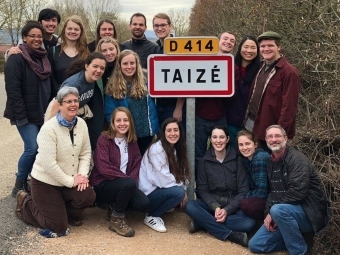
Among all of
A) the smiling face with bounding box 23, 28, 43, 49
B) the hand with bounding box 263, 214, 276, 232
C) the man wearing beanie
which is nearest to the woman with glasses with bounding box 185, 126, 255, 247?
the hand with bounding box 263, 214, 276, 232

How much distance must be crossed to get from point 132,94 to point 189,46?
0.85 m

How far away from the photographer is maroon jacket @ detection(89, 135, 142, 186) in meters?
4.77

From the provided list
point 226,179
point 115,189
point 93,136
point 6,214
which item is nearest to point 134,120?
point 93,136

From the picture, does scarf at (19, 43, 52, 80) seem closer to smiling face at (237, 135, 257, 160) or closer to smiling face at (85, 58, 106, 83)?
smiling face at (85, 58, 106, 83)

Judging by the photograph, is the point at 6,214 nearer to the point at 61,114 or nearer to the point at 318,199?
the point at 61,114

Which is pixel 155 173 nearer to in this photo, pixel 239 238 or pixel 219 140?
pixel 219 140

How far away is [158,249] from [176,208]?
3.78ft

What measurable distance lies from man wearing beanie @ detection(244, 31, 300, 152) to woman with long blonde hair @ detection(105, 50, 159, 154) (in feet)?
3.96

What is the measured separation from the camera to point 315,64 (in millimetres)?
6797

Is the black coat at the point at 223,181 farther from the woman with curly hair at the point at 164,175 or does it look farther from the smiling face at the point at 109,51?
the smiling face at the point at 109,51

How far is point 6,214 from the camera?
5109mm

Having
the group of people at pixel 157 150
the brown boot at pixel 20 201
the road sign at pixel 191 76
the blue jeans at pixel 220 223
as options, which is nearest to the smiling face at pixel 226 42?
the group of people at pixel 157 150

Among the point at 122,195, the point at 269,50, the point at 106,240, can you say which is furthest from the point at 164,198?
the point at 269,50

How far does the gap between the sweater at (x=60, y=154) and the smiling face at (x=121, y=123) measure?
0.32 m
